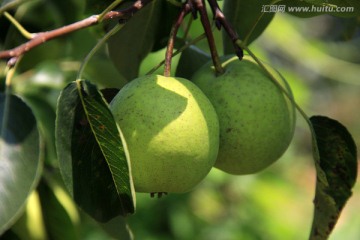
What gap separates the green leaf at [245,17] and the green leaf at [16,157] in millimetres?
451

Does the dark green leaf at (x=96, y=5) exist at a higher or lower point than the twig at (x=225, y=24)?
higher

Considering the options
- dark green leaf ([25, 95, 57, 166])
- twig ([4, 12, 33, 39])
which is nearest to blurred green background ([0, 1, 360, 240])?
dark green leaf ([25, 95, 57, 166])

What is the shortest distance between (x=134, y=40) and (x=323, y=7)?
424mm

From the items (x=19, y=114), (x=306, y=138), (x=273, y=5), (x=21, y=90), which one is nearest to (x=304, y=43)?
(x=21, y=90)

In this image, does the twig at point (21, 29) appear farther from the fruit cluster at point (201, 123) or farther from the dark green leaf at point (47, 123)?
the dark green leaf at point (47, 123)

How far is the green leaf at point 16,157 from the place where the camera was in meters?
1.08

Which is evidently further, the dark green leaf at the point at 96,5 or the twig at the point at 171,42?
the dark green leaf at the point at 96,5

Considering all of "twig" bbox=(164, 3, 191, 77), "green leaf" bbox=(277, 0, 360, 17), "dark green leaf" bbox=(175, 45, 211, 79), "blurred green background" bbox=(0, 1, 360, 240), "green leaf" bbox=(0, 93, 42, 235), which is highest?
"twig" bbox=(164, 3, 191, 77)

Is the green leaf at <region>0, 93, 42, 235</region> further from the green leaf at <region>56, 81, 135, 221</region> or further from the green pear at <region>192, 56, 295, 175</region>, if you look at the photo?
the green pear at <region>192, 56, 295, 175</region>

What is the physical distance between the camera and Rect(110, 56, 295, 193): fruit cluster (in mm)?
988

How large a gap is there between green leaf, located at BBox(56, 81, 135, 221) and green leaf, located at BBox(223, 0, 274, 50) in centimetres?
43

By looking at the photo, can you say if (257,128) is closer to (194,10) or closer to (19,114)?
(194,10)

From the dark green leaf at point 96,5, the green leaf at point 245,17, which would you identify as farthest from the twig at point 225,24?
the dark green leaf at point 96,5

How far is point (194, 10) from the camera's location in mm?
1187
